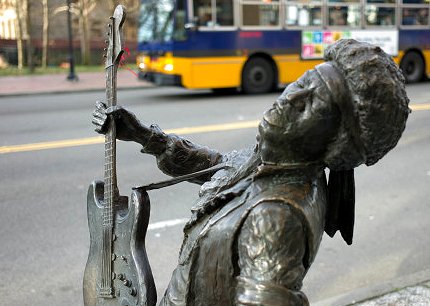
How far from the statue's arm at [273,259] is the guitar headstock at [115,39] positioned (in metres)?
0.78

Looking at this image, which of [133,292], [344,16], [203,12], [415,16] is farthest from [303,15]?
[133,292]

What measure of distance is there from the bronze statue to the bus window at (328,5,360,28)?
1406 cm

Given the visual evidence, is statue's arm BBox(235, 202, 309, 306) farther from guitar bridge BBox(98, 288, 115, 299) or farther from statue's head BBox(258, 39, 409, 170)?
guitar bridge BBox(98, 288, 115, 299)

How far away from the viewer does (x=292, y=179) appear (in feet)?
4.39

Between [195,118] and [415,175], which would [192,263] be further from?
[195,118]

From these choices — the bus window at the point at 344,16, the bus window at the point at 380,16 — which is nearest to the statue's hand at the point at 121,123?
the bus window at the point at 344,16

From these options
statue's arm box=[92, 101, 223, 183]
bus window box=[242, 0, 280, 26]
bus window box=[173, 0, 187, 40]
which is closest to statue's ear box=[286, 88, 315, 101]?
statue's arm box=[92, 101, 223, 183]

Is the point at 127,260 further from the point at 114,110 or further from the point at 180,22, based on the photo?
the point at 180,22

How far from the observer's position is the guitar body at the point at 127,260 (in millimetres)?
1608

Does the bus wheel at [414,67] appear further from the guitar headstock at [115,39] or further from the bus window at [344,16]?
the guitar headstock at [115,39]

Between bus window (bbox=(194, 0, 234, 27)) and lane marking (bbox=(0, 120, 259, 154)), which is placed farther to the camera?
bus window (bbox=(194, 0, 234, 27))

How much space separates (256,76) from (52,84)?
782 centimetres

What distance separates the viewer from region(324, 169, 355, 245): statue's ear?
5.02 feet

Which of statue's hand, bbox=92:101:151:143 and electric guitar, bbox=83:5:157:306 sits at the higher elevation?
statue's hand, bbox=92:101:151:143
